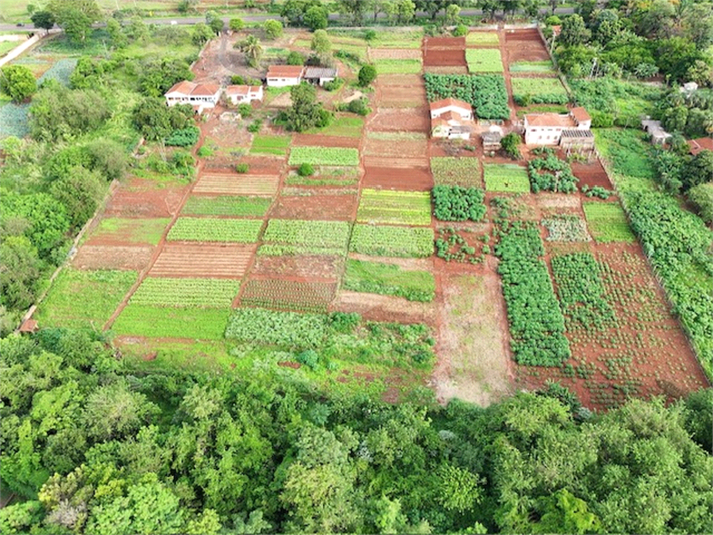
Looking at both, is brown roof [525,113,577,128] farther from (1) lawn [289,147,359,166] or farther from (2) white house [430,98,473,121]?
(1) lawn [289,147,359,166]

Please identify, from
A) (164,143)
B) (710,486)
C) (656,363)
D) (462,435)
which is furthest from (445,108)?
(710,486)

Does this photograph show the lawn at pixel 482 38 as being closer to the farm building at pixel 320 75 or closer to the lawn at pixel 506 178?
the farm building at pixel 320 75

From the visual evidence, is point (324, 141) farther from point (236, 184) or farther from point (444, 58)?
point (444, 58)

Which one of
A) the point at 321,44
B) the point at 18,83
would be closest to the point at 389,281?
the point at 321,44

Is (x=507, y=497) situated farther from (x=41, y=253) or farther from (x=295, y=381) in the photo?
(x=41, y=253)

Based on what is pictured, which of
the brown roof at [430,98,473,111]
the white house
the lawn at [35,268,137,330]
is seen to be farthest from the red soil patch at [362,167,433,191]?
the lawn at [35,268,137,330]

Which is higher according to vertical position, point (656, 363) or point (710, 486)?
point (710, 486)
